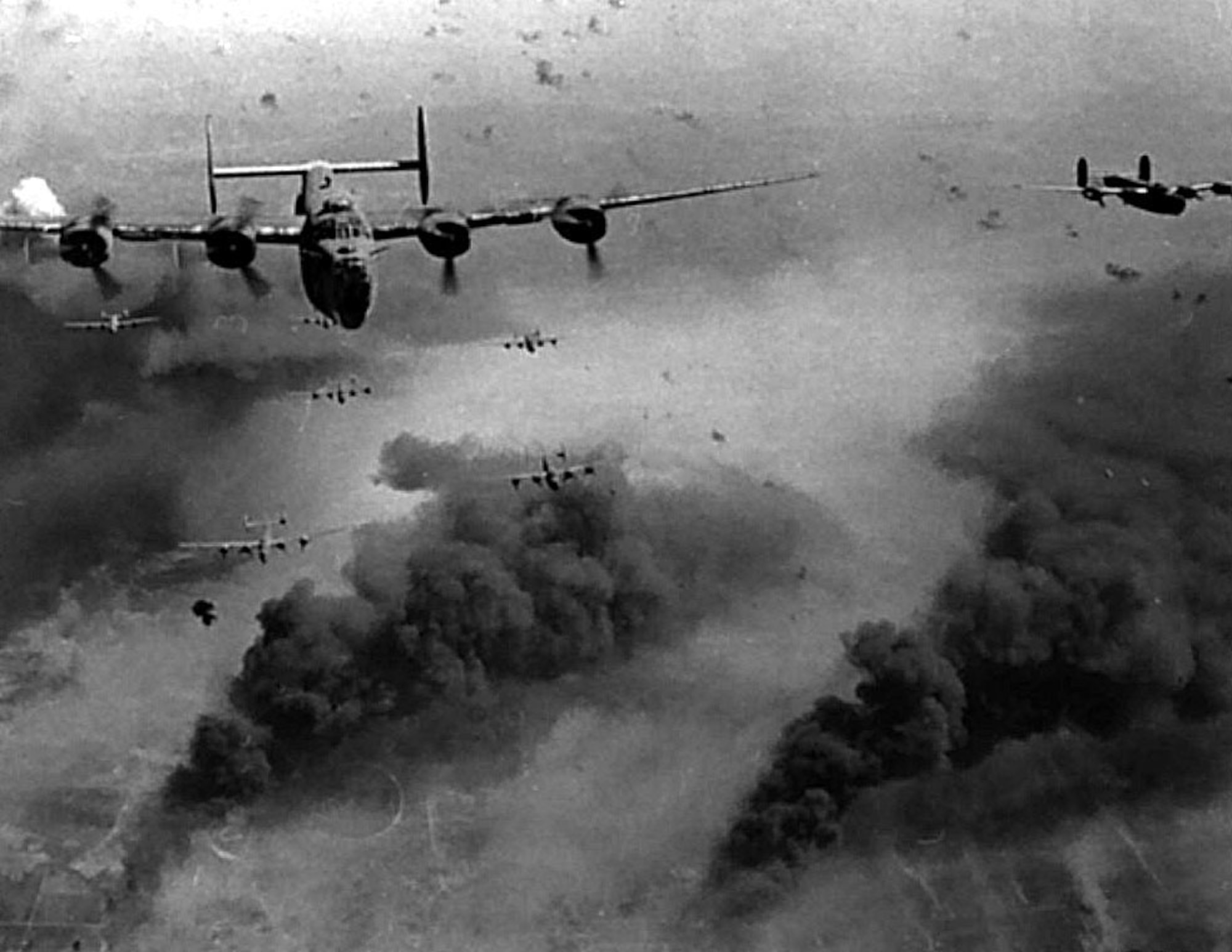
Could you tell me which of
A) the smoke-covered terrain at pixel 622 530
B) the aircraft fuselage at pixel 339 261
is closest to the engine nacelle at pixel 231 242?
the aircraft fuselage at pixel 339 261

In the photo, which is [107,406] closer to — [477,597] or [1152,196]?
[477,597]

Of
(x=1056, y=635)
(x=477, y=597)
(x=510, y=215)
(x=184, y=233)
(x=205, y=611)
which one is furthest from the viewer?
(x=1056, y=635)

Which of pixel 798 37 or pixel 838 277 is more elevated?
pixel 798 37

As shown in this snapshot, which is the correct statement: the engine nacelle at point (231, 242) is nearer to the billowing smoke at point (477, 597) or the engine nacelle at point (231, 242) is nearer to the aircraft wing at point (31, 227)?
the aircraft wing at point (31, 227)

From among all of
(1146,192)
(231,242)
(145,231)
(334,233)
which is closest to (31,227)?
(145,231)

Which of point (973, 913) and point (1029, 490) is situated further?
point (1029, 490)

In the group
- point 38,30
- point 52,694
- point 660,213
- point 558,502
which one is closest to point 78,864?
point 52,694

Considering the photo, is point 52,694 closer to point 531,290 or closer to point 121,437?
point 121,437

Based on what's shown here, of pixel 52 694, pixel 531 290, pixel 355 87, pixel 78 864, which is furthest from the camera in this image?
pixel 355 87
